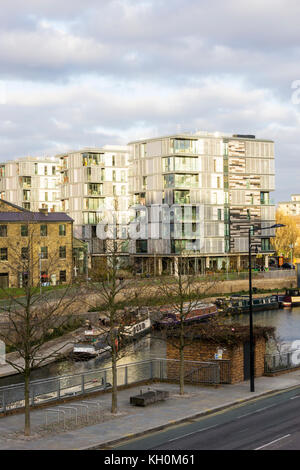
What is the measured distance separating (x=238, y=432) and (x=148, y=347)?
37.4 m

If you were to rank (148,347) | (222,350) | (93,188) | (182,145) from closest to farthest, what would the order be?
1. (222,350)
2. (148,347)
3. (182,145)
4. (93,188)

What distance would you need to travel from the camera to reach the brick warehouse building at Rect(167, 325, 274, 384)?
32188mm

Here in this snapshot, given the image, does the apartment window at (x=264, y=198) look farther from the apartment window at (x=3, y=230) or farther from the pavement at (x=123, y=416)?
the pavement at (x=123, y=416)

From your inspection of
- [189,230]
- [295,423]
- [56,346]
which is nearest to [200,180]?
[189,230]

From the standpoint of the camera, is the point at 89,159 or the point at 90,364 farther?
the point at 89,159

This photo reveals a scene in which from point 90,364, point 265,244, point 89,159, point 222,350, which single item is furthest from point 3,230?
point 222,350

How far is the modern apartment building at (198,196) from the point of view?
346 feet

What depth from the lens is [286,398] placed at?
96.7 feet

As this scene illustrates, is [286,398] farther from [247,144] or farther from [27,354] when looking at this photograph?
[247,144]

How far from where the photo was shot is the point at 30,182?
14662 cm

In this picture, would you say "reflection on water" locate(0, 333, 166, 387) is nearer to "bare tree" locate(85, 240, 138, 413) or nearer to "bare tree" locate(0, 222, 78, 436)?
"bare tree" locate(0, 222, 78, 436)

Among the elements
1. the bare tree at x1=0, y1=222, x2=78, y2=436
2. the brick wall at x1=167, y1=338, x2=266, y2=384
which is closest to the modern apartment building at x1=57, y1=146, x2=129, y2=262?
the bare tree at x1=0, y1=222, x2=78, y2=436

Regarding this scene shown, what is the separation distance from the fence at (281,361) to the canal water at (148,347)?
568cm

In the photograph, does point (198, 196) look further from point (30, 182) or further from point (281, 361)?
point (281, 361)
